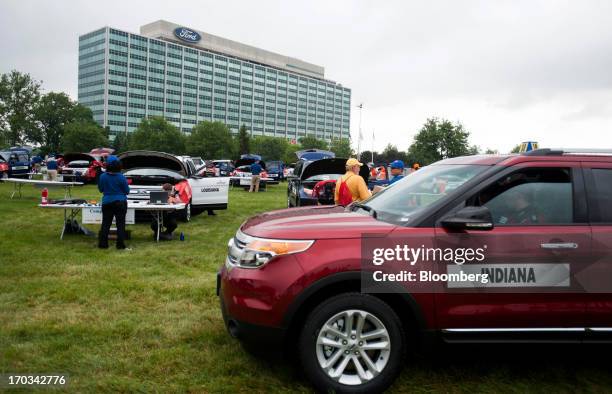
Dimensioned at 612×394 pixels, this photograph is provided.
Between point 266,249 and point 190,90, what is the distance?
140 m

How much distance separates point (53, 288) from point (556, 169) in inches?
223

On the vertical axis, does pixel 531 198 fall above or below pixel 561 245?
above

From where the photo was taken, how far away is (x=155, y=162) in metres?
12.4

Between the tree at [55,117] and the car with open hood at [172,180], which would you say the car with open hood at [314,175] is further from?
the tree at [55,117]

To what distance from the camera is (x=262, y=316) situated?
3.53 meters

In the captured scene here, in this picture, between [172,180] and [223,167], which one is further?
[223,167]

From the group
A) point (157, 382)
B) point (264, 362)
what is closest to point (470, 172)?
point (264, 362)

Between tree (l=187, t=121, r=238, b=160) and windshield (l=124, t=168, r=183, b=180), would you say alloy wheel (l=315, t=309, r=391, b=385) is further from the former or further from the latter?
tree (l=187, t=121, r=238, b=160)

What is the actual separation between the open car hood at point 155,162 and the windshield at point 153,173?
0.18 m

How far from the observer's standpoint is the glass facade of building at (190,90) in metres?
119

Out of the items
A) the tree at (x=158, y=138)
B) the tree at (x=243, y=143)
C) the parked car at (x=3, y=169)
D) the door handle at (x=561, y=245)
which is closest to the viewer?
the door handle at (x=561, y=245)

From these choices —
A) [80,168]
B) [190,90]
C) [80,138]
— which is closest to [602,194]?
[80,168]

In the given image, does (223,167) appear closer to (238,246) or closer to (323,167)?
(323,167)

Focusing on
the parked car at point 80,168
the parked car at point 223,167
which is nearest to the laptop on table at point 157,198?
the parked car at point 80,168
